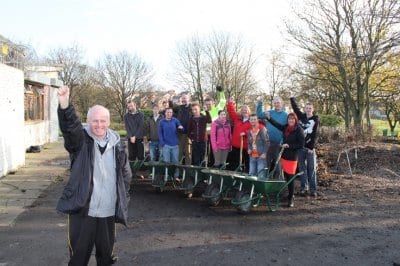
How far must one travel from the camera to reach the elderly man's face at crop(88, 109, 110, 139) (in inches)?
142

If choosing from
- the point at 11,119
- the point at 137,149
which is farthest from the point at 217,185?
the point at 11,119

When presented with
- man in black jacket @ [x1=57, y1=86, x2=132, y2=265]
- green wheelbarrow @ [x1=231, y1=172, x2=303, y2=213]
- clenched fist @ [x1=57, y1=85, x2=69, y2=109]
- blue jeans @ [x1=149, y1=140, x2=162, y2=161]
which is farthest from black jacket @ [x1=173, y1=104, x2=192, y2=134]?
clenched fist @ [x1=57, y1=85, x2=69, y2=109]

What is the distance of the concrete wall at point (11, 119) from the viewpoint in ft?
34.2

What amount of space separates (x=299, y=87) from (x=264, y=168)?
943 inches

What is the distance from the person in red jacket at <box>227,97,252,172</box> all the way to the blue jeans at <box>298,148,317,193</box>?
1142 millimetres

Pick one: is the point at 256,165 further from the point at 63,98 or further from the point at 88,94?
the point at 88,94

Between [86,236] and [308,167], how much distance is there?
5556 millimetres

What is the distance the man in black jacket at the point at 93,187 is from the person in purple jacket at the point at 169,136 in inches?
210

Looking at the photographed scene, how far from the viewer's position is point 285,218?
22.0 ft

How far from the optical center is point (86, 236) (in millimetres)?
3584

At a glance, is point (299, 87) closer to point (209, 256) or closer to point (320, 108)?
point (320, 108)

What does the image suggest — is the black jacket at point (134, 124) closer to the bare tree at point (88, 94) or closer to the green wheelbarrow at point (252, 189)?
the green wheelbarrow at point (252, 189)

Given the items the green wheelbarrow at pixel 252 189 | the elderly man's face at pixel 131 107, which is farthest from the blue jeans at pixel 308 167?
the elderly man's face at pixel 131 107

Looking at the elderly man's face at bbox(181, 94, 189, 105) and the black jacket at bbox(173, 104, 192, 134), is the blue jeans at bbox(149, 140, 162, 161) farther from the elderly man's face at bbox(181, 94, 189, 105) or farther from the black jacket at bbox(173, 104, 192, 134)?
the elderly man's face at bbox(181, 94, 189, 105)
